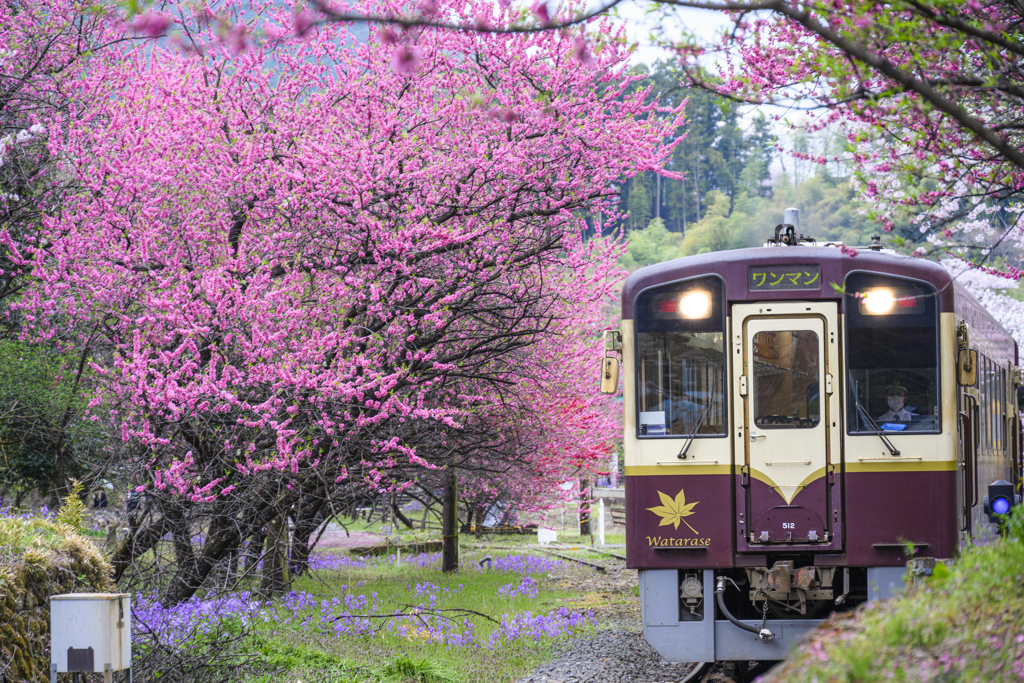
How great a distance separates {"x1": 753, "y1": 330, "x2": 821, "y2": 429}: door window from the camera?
702cm

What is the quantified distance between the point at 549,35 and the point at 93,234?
5.18 metres

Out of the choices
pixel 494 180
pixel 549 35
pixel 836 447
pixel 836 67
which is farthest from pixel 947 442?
pixel 549 35

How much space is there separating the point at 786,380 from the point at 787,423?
325mm

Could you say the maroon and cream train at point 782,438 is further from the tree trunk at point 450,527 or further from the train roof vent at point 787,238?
the tree trunk at point 450,527

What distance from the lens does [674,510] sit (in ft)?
23.2

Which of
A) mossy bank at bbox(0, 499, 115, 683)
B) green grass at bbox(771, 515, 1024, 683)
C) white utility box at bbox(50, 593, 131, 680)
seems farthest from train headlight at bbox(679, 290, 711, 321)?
mossy bank at bbox(0, 499, 115, 683)

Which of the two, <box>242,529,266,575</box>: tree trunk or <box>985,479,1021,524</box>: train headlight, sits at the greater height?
<box>985,479,1021,524</box>: train headlight

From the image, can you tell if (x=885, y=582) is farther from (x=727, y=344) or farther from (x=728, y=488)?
(x=727, y=344)

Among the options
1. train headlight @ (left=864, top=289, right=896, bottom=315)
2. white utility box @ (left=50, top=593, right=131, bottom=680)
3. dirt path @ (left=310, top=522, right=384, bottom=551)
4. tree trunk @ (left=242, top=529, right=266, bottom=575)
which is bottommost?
dirt path @ (left=310, top=522, right=384, bottom=551)

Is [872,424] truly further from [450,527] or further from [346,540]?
[346,540]

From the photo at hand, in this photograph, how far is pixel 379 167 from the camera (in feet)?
32.3

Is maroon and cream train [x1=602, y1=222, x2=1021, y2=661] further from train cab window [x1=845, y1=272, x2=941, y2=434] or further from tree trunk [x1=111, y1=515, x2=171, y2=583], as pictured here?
tree trunk [x1=111, y1=515, x2=171, y2=583]

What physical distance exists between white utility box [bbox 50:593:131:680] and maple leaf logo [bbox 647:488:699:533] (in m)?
3.81

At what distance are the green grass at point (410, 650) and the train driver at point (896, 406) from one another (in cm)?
366
